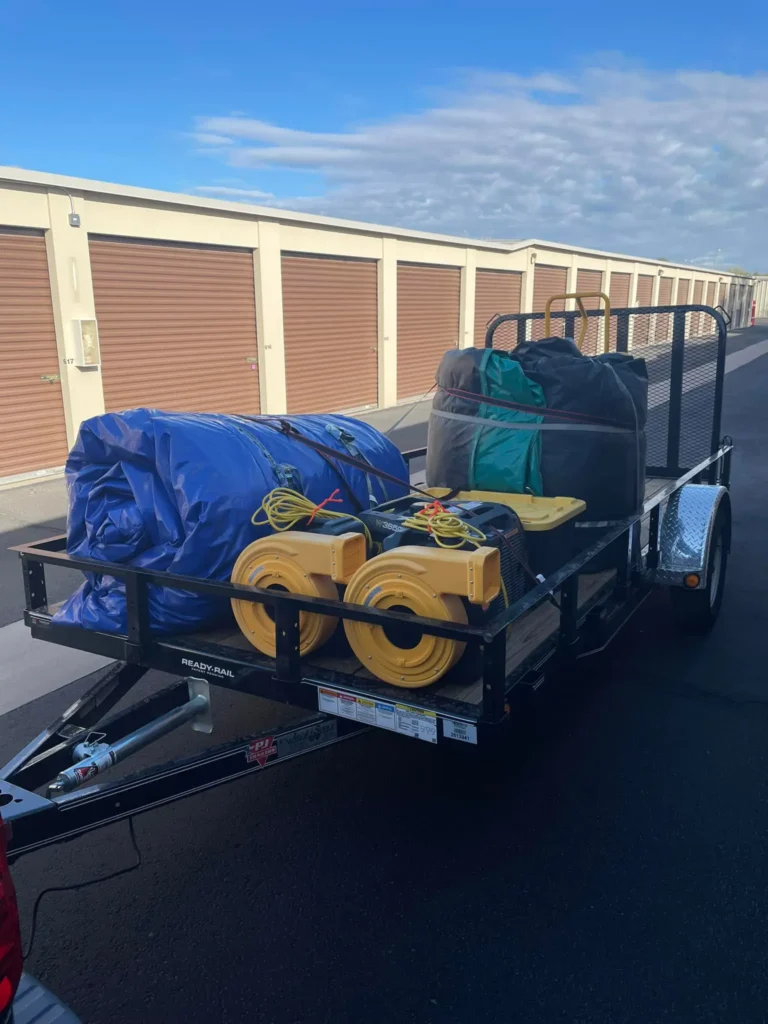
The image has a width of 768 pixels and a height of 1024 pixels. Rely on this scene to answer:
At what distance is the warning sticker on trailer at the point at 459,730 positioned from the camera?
8.32 feet

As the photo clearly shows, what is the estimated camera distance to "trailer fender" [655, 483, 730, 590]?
15.0ft

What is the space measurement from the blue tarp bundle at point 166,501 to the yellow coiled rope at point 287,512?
0.18 feet

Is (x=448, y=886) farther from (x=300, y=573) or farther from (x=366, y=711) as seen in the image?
(x=300, y=573)

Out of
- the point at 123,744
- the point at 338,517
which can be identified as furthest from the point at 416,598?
the point at 123,744

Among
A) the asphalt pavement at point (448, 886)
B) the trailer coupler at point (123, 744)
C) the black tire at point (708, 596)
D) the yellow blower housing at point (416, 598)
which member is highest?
the yellow blower housing at point (416, 598)

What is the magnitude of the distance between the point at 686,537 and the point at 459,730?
2648mm

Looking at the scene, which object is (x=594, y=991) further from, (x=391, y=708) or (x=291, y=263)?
(x=291, y=263)

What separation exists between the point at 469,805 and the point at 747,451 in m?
10.6

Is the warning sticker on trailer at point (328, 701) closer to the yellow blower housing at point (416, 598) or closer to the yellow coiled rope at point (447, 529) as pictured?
the yellow blower housing at point (416, 598)

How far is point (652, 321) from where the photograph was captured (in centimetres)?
577

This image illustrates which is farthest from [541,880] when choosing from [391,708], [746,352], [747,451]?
[746,352]

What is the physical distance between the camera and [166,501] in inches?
128

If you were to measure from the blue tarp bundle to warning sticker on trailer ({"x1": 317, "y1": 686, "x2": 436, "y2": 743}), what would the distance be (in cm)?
75

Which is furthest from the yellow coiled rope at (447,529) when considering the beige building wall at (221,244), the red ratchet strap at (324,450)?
the beige building wall at (221,244)
